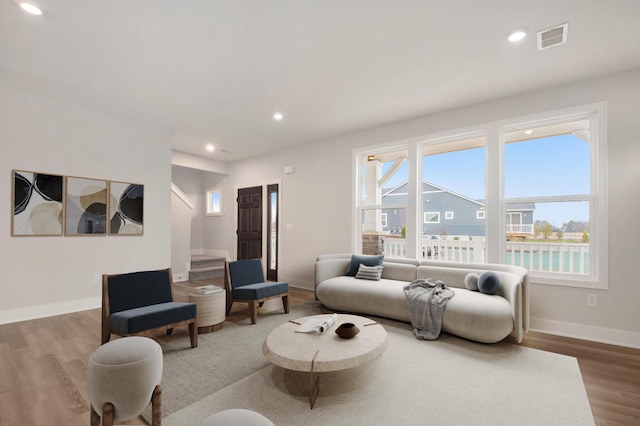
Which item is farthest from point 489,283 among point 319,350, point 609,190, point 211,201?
point 211,201

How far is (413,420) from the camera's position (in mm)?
1812

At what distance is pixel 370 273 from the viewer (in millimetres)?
4254

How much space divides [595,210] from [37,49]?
6028 millimetres

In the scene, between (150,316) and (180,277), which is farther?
(180,277)

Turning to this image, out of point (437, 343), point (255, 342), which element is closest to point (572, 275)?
point (437, 343)

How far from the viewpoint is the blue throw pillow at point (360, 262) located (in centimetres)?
441

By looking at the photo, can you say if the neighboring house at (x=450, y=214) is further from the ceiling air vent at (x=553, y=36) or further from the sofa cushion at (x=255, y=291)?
the sofa cushion at (x=255, y=291)

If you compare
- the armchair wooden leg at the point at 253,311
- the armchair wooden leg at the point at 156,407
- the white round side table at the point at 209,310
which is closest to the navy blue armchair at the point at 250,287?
the armchair wooden leg at the point at 253,311

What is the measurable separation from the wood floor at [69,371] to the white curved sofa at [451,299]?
0.50 m

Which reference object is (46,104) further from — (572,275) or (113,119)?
(572,275)

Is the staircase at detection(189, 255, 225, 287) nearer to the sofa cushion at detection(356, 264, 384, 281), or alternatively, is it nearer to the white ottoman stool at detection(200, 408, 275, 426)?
the sofa cushion at detection(356, 264, 384, 281)

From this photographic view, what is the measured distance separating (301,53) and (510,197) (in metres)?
3.14

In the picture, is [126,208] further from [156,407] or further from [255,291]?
[156,407]

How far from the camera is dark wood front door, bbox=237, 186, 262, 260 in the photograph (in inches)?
270
